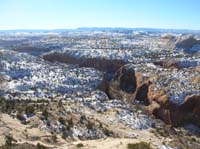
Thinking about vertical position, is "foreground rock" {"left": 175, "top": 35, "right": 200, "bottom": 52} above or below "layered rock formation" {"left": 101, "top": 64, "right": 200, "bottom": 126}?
above

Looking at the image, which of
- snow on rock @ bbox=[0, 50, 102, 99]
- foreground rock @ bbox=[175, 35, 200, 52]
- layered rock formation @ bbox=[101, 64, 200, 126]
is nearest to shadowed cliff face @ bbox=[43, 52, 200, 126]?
layered rock formation @ bbox=[101, 64, 200, 126]

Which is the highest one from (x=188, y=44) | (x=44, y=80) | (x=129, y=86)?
(x=188, y=44)

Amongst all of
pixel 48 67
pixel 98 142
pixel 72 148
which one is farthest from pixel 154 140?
pixel 48 67

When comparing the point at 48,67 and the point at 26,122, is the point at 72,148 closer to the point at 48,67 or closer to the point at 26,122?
the point at 26,122

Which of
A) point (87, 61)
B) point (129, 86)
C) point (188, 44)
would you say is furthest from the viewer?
point (188, 44)

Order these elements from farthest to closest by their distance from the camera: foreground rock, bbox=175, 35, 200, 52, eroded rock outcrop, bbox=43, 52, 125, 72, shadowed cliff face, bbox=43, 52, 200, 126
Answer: foreground rock, bbox=175, 35, 200, 52, eroded rock outcrop, bbox=43, 52, 125, 72, shadowed cliff face, bbox=43, 52, 200, 126

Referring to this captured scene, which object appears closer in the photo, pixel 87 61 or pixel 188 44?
pixel 87 61

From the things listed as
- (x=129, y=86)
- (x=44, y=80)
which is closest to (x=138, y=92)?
(x=129, y=86)

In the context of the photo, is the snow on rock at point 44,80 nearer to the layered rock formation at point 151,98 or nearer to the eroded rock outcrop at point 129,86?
the eroded rock outcrop at point 129,86

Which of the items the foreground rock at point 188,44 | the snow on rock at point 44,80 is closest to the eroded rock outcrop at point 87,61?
the snow on rock at point 44,80

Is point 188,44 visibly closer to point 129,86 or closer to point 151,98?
point 129,86

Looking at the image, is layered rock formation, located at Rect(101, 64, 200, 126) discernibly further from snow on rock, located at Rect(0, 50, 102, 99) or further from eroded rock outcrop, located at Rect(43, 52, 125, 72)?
eroded rock outcrop, located at Rect(43, 52, 125, 72)
